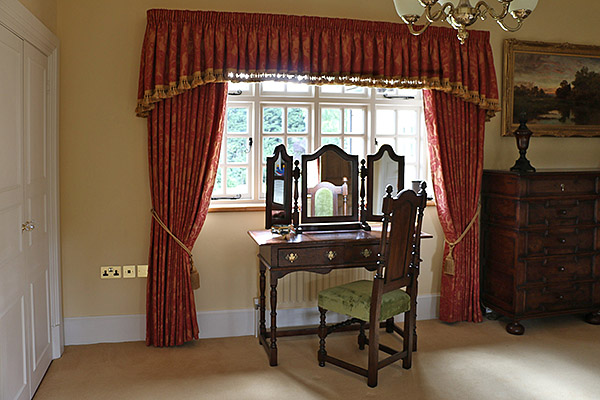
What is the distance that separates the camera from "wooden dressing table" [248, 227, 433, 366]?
3.56 m

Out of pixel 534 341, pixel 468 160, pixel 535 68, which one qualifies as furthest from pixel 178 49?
pixel 534 341

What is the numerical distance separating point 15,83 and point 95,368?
1805 millimetres

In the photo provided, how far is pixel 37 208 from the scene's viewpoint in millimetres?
3322

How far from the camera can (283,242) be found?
357cm

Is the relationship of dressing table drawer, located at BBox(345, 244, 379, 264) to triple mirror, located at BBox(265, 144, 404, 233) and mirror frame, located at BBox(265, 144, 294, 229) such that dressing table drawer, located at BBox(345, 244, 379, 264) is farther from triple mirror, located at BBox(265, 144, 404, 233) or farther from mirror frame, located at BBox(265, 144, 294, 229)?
mirror frame, located at BBox(265, 144, 294, 229)

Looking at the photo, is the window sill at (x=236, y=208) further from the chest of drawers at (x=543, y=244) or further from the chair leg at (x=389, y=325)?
the chest of drawers at (x=543, y=244)

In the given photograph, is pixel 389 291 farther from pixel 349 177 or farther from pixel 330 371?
pixel 349 177

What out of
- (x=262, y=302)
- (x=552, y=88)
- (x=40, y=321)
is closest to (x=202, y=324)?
(x=262, y=302)

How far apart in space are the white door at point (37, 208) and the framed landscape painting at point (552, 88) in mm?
3454

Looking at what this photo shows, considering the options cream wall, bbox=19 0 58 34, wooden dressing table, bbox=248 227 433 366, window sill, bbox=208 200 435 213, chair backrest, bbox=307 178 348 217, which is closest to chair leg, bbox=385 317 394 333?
wooden dressing table, bbox=248 227 433 366

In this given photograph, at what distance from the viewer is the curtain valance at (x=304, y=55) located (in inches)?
149

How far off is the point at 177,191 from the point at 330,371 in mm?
1583

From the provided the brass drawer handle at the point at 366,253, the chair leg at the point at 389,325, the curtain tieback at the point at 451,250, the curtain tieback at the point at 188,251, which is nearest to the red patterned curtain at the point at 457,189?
the curtain tieback at the point at 451,250

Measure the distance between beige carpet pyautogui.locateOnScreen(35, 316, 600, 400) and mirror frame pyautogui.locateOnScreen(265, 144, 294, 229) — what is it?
89 cm
